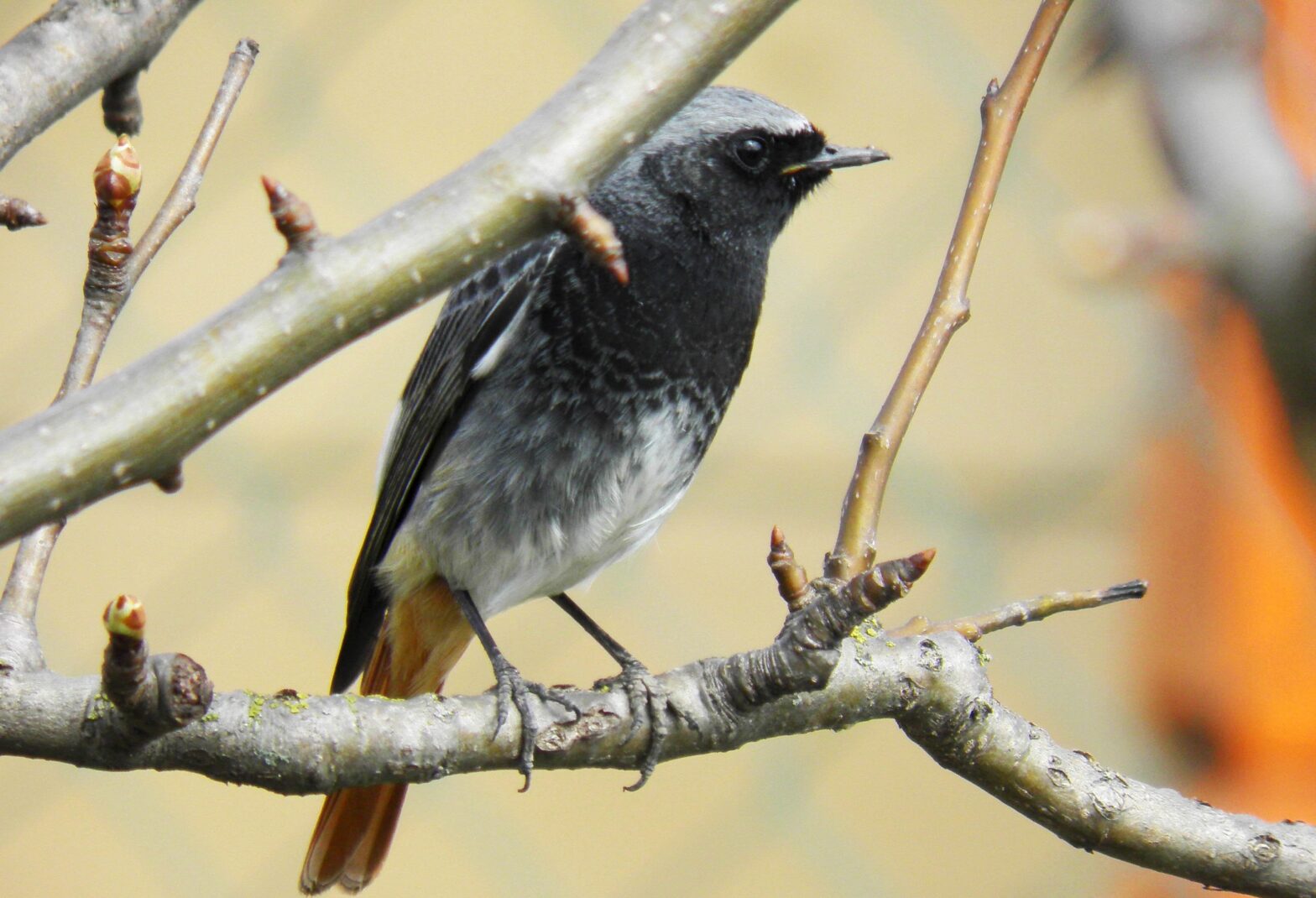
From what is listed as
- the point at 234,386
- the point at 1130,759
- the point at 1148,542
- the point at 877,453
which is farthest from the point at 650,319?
the point at 1130,759

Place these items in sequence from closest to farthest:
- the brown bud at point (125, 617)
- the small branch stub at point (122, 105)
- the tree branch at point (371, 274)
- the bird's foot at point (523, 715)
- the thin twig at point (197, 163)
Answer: the tree branch at point (371, 274) < the brown bud at point (125, 617) < the bird's foot at point (523, 715) < the thin twig at point (197, 163) < the small branch stub at point (122, 105)

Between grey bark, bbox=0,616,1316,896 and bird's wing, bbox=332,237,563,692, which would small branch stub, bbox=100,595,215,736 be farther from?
bird's wing, bbox=332,237,563,692

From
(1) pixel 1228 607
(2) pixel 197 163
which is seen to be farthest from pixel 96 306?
(1) pixel 1228 607

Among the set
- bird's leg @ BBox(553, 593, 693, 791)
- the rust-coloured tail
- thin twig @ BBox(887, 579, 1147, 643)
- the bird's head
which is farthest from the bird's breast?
thin twig @ BBox(887, 579, 1147, 643)

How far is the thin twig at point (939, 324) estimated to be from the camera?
1597 mm

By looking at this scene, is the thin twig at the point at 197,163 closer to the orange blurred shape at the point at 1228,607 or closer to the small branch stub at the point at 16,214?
the small branch stub at the point at 16,214

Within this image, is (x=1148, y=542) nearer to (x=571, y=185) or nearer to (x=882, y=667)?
(x=882, y=667)

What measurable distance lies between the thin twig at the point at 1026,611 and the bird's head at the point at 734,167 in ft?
3.17

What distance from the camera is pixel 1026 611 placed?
5.29 feet

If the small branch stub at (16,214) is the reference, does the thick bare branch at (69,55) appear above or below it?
above

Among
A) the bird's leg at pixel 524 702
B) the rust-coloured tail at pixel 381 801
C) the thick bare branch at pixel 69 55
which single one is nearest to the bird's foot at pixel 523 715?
the bird's leg at pixel 524 702

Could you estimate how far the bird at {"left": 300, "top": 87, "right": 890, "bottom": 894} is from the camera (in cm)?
228

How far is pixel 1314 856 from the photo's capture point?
156cm

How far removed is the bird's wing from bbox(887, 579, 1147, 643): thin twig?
0.96 m
